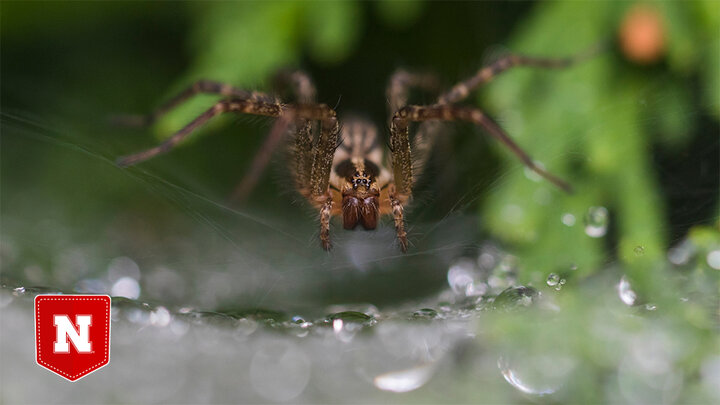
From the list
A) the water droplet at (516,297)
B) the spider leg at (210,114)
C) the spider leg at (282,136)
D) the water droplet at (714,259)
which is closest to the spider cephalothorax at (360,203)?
the spider leg at (282,136)

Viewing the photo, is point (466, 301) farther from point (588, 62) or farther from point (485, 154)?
point (588, 62)

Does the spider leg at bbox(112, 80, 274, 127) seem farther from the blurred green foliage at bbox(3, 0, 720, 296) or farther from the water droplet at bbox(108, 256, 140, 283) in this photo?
the water droplet at bbox(108, 256, 140, 283)

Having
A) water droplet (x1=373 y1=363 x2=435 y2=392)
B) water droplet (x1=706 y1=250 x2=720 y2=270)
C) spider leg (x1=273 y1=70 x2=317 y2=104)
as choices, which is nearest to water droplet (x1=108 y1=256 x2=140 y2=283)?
water droplet (x1=373 y1=363 x2=435 y2=392)

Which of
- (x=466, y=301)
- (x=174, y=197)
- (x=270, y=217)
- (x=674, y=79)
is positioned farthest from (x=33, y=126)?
(x=674, y=79)

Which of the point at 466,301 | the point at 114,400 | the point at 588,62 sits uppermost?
the point at 588,62

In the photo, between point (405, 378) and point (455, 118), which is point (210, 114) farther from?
point (405, 378)

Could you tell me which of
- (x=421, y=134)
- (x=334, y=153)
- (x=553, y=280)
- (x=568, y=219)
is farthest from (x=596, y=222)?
(x=334, y=153)
